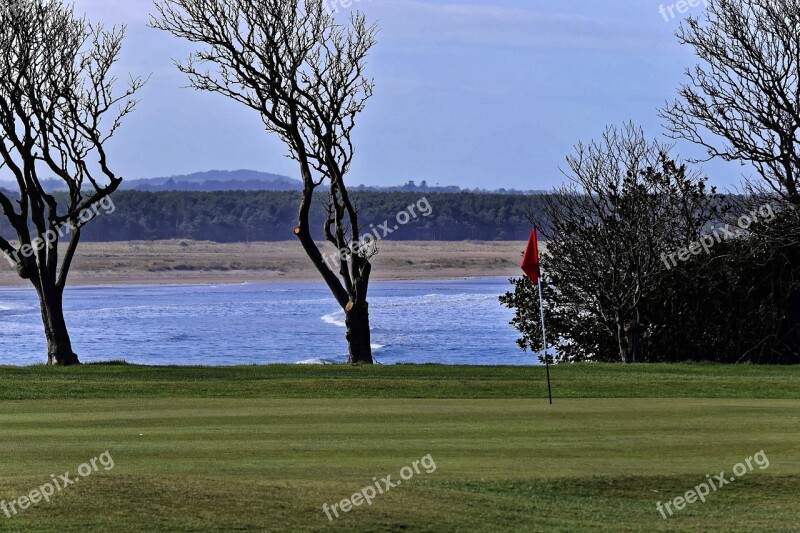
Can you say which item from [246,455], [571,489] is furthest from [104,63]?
[571,489]

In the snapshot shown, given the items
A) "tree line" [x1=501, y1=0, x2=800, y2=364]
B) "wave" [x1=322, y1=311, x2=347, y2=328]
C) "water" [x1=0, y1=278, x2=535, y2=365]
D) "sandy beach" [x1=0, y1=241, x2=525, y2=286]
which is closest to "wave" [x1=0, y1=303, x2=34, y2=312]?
"water" [x1=0, y1=278, x2=535, y2=365]

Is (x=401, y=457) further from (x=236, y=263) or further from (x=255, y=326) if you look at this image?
(x=236, y=263)

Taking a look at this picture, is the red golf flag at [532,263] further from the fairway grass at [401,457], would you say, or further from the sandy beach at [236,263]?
the sandy beach at [236,263]

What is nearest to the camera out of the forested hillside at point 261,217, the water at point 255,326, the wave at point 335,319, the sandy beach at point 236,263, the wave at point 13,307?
the water at point 255,326

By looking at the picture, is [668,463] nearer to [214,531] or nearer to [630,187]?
[214,531]

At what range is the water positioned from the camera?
48.9 m

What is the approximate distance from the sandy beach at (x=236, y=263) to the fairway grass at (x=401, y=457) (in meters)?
91.3

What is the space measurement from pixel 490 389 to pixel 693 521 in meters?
10.6

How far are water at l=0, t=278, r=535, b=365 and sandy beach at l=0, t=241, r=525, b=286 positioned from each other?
386 inches

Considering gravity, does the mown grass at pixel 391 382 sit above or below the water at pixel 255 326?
above

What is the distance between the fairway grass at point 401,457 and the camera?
31.7 feet

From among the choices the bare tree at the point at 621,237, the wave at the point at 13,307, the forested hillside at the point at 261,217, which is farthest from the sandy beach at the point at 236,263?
the bare tree at the point at 621,237

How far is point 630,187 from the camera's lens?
111 ft

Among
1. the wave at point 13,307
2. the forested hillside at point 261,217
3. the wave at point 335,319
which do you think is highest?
the forested hillside at point 261,217
